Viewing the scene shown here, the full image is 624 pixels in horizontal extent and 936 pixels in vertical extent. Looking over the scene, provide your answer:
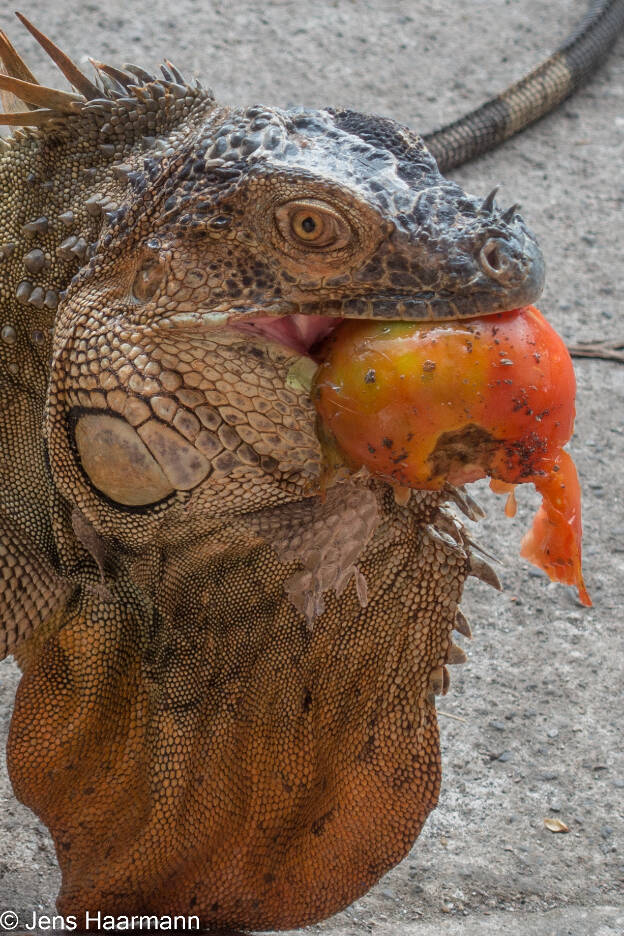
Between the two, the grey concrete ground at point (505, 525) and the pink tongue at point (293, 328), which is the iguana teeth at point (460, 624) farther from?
the grey concrete ground at point (505, 525)

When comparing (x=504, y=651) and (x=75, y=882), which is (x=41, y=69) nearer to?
(x=504, y=651)

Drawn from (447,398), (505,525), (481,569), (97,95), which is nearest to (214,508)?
(447,398)

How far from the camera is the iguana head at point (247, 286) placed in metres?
1.74

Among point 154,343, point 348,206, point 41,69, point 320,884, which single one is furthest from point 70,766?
point 41,69

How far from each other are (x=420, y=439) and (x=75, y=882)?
146cm

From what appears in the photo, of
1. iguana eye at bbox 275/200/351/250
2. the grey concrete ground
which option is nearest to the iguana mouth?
iguana eye at bbox 275/200/351/250

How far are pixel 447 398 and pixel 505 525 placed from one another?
9.28 ft

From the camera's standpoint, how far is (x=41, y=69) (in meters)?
7.16

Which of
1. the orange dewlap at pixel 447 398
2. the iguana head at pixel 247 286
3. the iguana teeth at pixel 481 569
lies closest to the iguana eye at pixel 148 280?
the iguana head at pixel 247 286

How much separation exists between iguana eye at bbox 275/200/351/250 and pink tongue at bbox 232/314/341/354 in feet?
0.42

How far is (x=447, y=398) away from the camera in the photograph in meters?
1.79

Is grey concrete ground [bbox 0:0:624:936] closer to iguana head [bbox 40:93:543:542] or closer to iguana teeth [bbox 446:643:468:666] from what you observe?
iguana teeth [bbox 446:643:468:666]

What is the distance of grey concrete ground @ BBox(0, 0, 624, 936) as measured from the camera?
3.05 metres

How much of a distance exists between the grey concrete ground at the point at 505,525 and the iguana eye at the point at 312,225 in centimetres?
199
